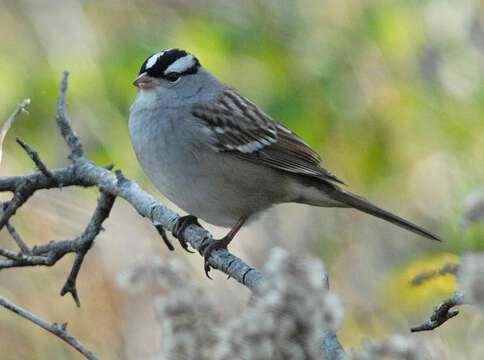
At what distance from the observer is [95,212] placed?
7.23 feet

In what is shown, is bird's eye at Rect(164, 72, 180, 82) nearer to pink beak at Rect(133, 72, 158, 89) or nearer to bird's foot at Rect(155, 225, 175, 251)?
→ pink beak at Rect(133, 72, 158, 89)

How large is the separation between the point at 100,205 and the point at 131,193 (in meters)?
0.12

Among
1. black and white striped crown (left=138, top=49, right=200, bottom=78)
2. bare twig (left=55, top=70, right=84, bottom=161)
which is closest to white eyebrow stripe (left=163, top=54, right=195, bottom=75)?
black and white striped crown (left=138, top=49, right=200, bottom=78)

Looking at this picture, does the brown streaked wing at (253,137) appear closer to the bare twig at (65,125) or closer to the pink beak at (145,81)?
the pink beak at (145,81)

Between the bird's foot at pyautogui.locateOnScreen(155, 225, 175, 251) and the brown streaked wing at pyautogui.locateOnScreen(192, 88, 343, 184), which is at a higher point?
the brown streaked wing at pyautogui.locateOnScreen(192, 88, 343, 184)

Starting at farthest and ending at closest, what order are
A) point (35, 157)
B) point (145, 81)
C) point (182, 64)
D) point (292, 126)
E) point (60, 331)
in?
point (292, 126) < point (182, 64) < point (145, 81) < point (35, 157) < point (60, 331)

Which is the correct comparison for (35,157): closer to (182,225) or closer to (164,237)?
(164,237)

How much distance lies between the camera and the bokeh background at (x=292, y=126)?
9.92 ft

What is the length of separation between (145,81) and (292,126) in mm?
791

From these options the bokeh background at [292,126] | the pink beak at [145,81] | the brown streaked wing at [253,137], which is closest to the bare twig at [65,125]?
the pink beak at [145,81]

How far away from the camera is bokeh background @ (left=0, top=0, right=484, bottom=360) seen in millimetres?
3023

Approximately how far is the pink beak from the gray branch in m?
0.36

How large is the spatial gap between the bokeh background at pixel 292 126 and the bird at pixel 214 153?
0.78 feet

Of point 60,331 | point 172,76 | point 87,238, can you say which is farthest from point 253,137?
point 60,331
